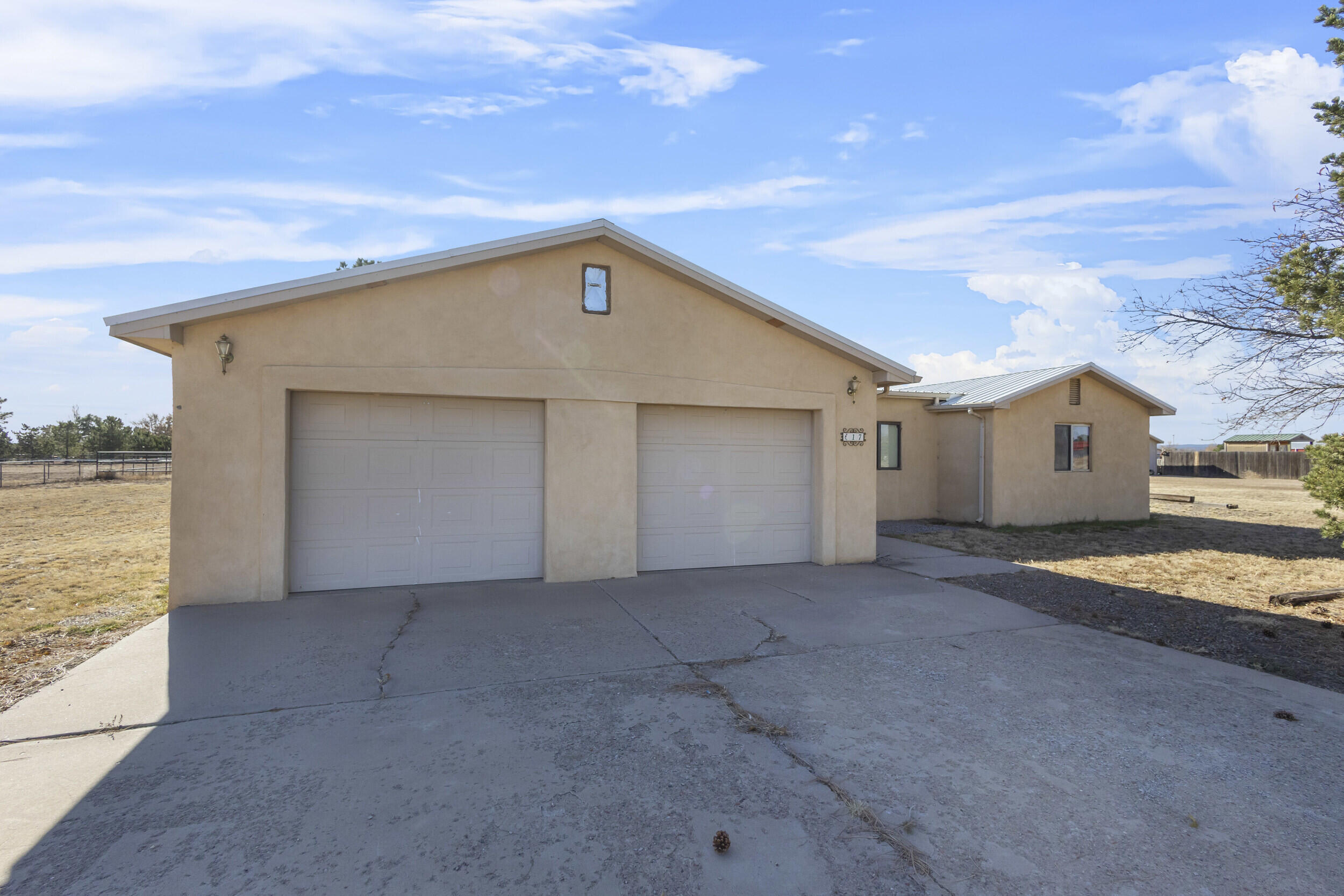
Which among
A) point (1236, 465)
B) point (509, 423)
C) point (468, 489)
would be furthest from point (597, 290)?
point (1236, 465)

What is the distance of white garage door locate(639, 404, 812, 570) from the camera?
8.65 meters

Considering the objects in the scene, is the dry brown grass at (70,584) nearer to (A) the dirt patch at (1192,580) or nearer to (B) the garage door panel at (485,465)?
(B) the garage door panel at (485,465)

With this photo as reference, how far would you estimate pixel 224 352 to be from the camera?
6613 mm

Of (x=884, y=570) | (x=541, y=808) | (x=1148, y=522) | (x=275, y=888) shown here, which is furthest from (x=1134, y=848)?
(x=1148, y=522)

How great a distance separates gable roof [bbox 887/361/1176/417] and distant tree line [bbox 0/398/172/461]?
50.7 meters

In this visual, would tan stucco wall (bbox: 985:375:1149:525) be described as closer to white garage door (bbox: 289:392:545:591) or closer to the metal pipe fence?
white garage door (bbox: 289:392:545:591)

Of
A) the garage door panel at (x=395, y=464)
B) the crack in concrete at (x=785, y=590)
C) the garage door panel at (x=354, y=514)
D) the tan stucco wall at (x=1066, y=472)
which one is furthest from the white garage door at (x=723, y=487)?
the tan stucco wall at (x=1066, y=472)

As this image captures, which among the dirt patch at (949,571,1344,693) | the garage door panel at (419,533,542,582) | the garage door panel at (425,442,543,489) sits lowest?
the dirt patch at (949,571,1344,693)

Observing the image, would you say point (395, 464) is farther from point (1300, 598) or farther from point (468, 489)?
point (1300, 598)

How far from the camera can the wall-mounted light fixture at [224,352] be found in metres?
6.62

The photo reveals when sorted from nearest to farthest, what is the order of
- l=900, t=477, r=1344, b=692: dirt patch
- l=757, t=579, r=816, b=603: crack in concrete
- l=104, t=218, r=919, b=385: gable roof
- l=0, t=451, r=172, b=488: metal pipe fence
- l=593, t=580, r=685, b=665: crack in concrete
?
l=593, t=580, r=685, b=665: crack in concrete, l=900, t=477, r=1344, b=692: dirt patch, l=104, t=218, r=919, b=385: gable roof, l=757, t=579, r=816, b=603: crack in concrete, l=0, t=451, r=172, b=488: metal pipe fence

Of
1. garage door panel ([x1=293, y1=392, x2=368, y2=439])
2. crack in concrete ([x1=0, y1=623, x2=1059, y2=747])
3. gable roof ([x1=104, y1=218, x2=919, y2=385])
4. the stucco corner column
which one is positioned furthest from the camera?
the stucco corner column

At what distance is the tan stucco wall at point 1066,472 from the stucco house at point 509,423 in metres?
6.06

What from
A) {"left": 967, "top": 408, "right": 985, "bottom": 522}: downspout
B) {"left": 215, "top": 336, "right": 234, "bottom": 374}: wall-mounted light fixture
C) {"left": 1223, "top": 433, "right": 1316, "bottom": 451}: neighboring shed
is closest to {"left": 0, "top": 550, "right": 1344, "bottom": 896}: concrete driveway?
{"left": 215, "top": 336, "right": 234, "bottom": 374}: wall-mounted light fixture
